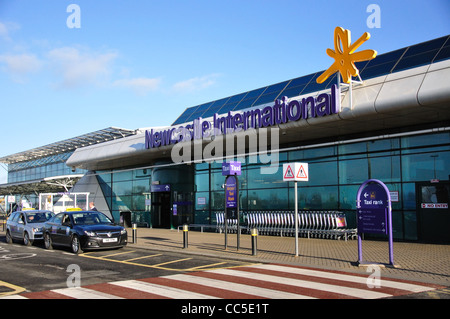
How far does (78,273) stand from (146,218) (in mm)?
20313

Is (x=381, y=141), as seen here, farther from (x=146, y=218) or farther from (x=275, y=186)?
(x=146, y=218)

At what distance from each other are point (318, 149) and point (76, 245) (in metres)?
11.9

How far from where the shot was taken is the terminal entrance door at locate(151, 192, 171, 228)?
97.7ft

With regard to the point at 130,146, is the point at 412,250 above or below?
below

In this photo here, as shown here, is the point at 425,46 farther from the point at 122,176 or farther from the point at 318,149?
the point at 122,176

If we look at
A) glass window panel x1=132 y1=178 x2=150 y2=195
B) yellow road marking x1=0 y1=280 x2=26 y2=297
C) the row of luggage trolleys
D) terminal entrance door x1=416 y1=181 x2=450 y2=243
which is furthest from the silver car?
terminal entrance door x1=416 y1=181 x2=450 y2=243

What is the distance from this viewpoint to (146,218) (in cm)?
3105

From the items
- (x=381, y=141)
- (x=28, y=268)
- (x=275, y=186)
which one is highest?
(x=381, y=141)

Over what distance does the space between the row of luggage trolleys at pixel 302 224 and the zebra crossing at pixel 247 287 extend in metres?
8.98

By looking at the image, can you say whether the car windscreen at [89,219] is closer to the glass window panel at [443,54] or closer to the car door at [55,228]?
the car door at [55,228]

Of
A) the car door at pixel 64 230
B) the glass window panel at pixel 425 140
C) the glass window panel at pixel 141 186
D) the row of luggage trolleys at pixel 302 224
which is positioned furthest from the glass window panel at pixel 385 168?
the glass window panel at pixel 141 186
